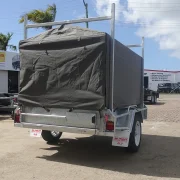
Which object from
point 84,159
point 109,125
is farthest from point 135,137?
point 109,125

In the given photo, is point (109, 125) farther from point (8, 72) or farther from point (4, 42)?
point (4, 42)

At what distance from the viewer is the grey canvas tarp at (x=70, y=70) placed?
6621 mm

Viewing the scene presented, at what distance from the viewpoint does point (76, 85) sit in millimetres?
6848

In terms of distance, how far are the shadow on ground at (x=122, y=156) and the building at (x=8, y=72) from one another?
1101cm

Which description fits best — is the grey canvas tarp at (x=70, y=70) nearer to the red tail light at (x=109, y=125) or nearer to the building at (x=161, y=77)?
the red tail light at (x=109, y=125)

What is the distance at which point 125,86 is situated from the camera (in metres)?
7.79

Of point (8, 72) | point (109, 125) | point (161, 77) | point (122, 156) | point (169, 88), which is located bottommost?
point (122, 156)

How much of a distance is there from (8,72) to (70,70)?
1398cm

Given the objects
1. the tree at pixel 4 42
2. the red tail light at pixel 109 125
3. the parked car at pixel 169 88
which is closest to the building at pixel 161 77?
the parked car at pixel 169 88

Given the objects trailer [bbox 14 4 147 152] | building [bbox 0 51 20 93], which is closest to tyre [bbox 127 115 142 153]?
trailer [bbox 14 4 147 152]

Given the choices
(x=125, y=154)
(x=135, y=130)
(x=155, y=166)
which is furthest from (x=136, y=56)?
(x=155, y=166)

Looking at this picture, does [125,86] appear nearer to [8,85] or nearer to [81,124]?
[81,124]

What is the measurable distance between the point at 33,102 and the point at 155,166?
3062 mm

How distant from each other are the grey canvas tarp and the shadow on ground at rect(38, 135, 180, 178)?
1254mm
